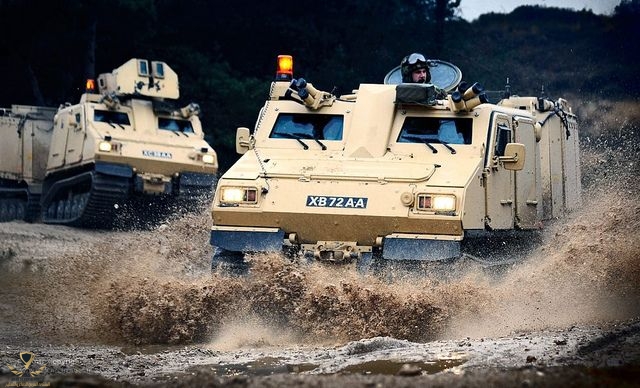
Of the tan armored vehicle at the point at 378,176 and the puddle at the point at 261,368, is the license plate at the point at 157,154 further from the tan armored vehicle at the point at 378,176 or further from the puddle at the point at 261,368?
the puddle at the point at 261,368

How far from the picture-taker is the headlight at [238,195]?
10.3m

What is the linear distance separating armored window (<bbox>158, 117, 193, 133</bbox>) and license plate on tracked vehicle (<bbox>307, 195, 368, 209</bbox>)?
11.3 meters

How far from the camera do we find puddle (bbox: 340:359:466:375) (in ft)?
23.5

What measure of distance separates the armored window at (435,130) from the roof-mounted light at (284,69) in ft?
A: 4.74

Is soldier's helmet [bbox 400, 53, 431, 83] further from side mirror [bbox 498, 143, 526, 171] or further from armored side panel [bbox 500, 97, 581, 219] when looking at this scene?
side mirror [bbox 498, 143, 526, 171]

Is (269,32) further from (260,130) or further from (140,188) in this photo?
(260,130)

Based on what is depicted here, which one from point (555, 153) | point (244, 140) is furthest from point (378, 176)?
point (555, 153)

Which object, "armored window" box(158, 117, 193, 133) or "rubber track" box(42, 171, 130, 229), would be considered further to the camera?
"armored window" box(158, 117, 193, 133)

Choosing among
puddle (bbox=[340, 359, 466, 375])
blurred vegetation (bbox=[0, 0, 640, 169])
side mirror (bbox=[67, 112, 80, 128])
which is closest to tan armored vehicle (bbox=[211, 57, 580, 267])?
puddle (bbox=[340, 359, 466, 375])

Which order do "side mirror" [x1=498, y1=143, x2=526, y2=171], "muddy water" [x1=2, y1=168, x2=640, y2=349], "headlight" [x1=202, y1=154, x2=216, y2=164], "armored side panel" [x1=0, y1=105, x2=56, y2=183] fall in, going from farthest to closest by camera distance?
"armored side panel" [x1=0, y1=105, x2=56, y2=183] < "headlight" [x1=202, y1=154, x2=216, y2=164] < "side mirror" [x1=498, y1=143, x2=526, y2=171] < "muddy water" [x1=2, y1=168, x2=640, y2=349]

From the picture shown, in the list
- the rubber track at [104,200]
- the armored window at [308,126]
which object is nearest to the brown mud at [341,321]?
the armored window at [308,126]

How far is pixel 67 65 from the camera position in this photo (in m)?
29.8

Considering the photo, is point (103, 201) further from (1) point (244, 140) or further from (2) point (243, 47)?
(2) point (243, 47)

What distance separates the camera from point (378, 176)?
10.3 metres
